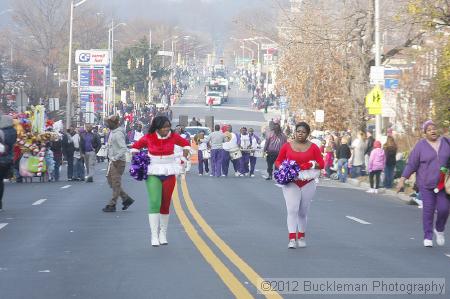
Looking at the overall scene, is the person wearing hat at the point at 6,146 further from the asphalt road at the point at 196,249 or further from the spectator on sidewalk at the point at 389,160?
the spectator on sidewalk at the point at 389,160

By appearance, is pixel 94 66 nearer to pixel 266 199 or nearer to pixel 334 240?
pixel 266 199

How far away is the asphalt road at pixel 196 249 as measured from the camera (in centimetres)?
1245

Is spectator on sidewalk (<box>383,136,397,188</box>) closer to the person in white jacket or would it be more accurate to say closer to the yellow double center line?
the person in white jacket

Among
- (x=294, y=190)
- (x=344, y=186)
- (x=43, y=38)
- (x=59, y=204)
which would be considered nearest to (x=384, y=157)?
(x=344, y=186)

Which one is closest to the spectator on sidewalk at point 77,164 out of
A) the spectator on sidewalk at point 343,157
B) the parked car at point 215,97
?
the spectator on sidewalk at point 343,157

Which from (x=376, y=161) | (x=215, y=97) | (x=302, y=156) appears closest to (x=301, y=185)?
(x=302, y=156)

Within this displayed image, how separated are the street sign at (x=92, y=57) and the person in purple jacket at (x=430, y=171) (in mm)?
78539

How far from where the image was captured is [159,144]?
53.3ft

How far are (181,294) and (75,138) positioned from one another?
26247mm

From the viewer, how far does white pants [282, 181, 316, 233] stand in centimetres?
1592

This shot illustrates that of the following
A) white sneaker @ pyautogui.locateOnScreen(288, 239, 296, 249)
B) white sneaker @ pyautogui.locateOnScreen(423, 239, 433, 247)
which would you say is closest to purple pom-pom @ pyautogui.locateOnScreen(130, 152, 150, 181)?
white sneaker @ pyautogui.locateOnScreen(288, 239, 296, 249)

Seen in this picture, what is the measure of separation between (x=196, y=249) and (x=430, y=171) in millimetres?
3603

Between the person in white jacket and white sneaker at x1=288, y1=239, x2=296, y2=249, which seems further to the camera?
the person in white jacket

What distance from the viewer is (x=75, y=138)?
37.5 m
